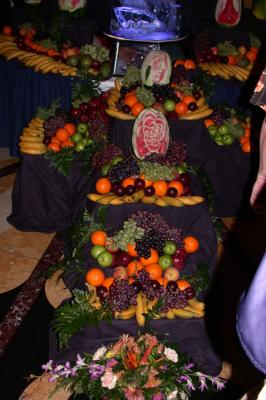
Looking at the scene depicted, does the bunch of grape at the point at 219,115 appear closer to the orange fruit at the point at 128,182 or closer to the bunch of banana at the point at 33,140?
the orange fruit at the point at 128,182

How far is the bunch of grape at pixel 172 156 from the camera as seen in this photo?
2822 millimetres

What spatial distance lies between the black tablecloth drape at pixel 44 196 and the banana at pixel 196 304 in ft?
3.97

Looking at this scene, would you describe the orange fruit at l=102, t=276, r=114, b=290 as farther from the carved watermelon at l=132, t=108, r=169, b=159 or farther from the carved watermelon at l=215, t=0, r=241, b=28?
the carved watermelon at l=215, t=0, r=241, b=28

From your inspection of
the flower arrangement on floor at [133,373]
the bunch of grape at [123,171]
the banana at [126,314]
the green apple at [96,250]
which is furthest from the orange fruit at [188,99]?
the flower arrangement on floor at [133,373]

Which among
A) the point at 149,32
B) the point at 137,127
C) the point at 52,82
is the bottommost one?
the point at 52,82

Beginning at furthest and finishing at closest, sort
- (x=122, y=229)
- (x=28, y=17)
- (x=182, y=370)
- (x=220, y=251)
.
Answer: (x=28, y=17) → (x=220, y=251) → (x=122, y=229) → (x=182, y=370)

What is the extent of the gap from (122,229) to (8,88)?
7.82 ft

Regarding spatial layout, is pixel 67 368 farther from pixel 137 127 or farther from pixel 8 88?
pixel 8 88

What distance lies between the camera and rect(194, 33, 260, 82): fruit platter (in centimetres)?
436

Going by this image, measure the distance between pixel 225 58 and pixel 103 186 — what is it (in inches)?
101

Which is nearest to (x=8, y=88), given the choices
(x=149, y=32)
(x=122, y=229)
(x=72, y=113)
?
(x=72, y=113)

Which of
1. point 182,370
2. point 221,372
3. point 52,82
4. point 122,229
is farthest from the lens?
point 52,82

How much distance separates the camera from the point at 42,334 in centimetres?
261

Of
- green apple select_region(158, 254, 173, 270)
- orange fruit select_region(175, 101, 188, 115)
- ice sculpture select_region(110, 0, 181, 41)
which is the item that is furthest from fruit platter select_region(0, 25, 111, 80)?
green apple select_region(158, 254, 173, 270)
